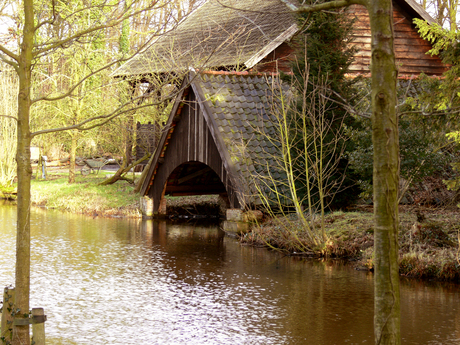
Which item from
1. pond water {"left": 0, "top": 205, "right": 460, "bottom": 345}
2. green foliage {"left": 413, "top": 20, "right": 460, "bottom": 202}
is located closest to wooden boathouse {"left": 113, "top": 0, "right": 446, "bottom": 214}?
pond water {"left": 0, "top": 205, "right": 460, "bottom": 345}

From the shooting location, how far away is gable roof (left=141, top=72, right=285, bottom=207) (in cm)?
1445

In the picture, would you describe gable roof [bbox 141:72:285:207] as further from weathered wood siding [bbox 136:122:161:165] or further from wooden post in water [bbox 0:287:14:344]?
wooden post in water [bbox 0:287:14:344]

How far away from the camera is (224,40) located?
650 inches

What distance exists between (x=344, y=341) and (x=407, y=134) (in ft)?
22.1

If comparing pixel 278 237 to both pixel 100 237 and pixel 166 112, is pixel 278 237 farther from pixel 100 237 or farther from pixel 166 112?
pixel 166 112

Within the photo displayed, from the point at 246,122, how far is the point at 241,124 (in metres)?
0.17

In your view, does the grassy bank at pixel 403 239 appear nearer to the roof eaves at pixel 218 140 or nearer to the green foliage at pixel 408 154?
the green foliage at pixel 408 154

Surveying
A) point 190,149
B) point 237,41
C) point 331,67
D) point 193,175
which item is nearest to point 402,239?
point 331,67

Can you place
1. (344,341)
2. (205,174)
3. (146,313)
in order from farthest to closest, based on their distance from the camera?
(205,174) → (146,313) → (344,341)

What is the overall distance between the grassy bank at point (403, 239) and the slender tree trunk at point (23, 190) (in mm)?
7158

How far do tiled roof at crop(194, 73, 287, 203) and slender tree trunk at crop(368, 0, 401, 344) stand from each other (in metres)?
9.70

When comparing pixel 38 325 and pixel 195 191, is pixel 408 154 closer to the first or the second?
pixel 195 191

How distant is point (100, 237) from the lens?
49.4ft

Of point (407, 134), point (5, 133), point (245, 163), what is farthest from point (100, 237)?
point (5, 133)
